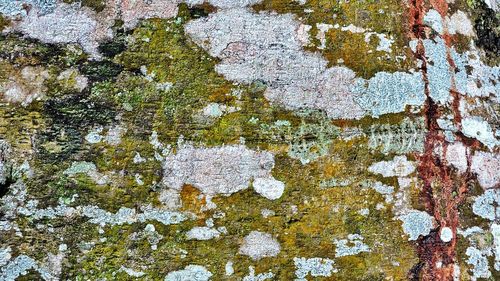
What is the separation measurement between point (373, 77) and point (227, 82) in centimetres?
76

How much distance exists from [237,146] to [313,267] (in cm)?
71

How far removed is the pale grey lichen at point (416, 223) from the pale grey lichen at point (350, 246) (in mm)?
228

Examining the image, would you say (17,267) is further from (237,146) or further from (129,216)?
(237,146)

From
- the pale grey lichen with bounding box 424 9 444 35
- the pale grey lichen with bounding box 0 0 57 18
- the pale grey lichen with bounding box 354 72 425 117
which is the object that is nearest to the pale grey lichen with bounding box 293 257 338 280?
the pale grey lichen with bounding box 354 72 425 117

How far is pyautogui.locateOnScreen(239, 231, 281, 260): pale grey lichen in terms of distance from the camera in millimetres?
2779

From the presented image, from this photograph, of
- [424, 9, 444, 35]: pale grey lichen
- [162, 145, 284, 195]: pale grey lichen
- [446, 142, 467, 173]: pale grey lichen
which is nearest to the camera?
[162, 145, 284, 195]: pale grey lichen

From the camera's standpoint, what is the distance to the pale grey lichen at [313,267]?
109 inches

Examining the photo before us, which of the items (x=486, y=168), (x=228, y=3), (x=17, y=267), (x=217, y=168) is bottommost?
(x=17, y=267)

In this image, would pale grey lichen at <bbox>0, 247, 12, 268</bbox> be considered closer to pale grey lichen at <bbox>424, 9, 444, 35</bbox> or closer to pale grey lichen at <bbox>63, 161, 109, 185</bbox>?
pale grey lichen at <bbox>63, 161, 109, 185</bbox>

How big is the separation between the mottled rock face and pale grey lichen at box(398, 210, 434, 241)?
10 mm

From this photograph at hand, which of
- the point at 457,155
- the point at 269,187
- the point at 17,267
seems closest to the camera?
the point at 17,267

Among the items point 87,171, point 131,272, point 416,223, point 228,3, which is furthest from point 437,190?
point 87,171

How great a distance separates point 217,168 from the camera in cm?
282

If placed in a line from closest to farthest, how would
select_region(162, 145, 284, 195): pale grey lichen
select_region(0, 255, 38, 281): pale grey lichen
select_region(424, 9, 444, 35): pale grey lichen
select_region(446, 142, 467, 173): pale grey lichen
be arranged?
select_region(0, 255, 38, 281): pale grey lichen
select_region(162, 145, 284, 195): pale grey lichen
select_region(446, 142, 467, 173): pale grey lichen
select_region(424, 9, 444, 35): pale grey lichen
